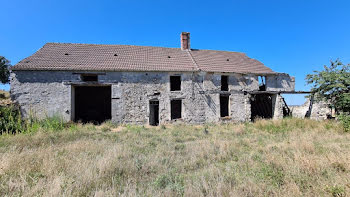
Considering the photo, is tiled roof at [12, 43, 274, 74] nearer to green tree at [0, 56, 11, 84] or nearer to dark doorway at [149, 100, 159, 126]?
dark doorway at [149, 100, 159, 126]

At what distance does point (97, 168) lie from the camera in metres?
3.30

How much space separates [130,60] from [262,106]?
1403cm

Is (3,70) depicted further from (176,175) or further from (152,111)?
(176,175)

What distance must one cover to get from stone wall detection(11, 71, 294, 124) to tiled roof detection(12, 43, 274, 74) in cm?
54

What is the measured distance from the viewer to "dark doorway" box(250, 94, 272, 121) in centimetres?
1570

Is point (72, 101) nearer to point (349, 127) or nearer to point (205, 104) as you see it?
point (205, 104)

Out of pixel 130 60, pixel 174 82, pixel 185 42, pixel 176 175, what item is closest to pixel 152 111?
pixel 174 82

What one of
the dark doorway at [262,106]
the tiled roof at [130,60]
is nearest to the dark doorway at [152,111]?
the tiled roof at [130,60]

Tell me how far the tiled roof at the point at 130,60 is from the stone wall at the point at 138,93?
537 mm

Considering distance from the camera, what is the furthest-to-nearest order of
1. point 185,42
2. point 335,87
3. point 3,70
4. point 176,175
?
point 3,70
point 185,42
point 335,87
point 176,175

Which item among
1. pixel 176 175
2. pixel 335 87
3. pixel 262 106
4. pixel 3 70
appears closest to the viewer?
pixel 176 175

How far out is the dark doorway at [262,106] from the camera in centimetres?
1570

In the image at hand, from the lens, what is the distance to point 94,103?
15297 mm

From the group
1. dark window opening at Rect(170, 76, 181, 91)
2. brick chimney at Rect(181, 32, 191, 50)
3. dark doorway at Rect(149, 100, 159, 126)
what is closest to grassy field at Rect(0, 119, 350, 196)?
dark doorway at Rect(149, 100, 159, 126)
